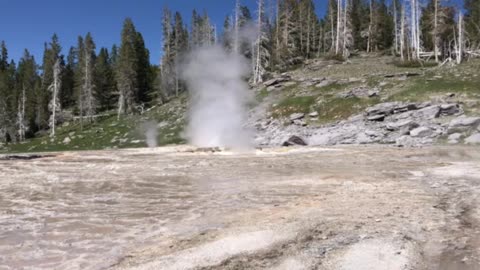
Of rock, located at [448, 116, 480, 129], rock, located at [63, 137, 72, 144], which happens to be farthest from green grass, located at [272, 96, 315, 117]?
rock, located at [63, 137, 72, 144]

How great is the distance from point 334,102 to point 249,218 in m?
28.5

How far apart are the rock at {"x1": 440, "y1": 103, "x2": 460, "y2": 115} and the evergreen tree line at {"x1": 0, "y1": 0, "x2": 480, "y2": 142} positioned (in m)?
30.2

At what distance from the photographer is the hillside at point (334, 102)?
3031cm

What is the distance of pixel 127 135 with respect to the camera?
50.2 m

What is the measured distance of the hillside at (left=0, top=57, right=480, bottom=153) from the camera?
99.5 feet

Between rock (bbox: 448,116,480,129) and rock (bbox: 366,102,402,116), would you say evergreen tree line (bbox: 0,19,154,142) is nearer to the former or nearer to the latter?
rock (bbox: 366,102,402,116)

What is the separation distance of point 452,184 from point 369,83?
91.3 ft

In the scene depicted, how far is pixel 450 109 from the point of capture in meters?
28.7

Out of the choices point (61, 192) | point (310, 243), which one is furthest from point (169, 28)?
point (310, 243)

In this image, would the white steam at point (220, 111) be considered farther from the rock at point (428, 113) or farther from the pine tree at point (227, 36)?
the pine tree at point (227, 36)

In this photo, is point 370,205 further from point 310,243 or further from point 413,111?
point 413,111

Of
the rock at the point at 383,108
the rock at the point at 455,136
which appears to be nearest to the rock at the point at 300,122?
the rock at the point at 383,108

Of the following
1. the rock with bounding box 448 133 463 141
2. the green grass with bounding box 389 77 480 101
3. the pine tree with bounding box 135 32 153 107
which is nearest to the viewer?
the rock with bounding box 448 133 463 141

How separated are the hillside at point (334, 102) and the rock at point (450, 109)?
0.05m
